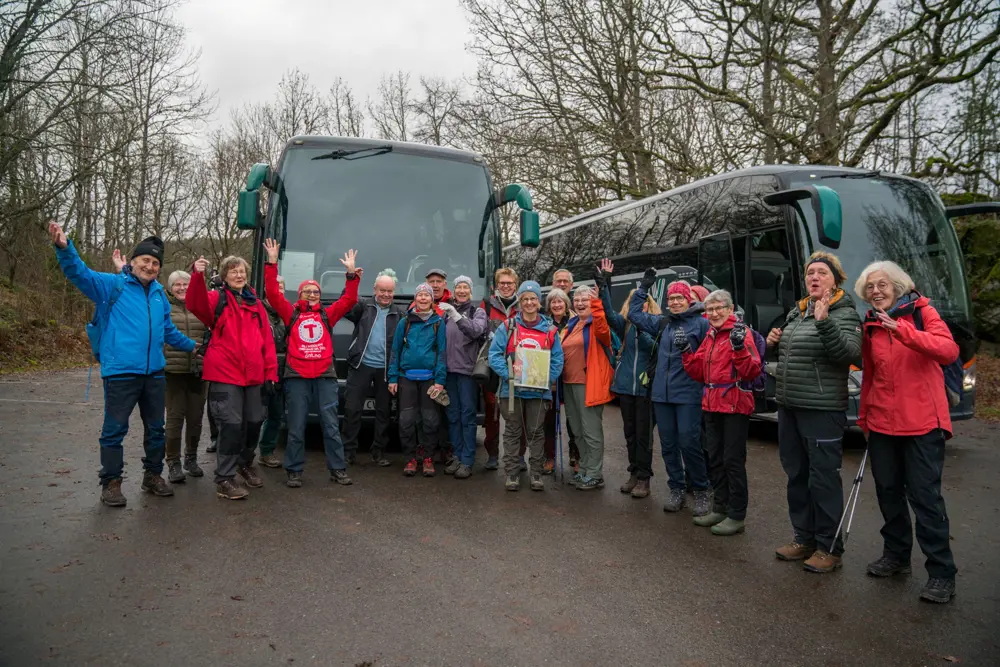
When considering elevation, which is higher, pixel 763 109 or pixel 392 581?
pixel 763 109

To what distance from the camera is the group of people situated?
4.27 meters

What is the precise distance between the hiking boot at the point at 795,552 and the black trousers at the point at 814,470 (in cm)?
3

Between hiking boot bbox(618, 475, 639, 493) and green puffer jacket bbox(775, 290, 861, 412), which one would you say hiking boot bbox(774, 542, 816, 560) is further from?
hiking boot bbox(618, 475, 639, 493)

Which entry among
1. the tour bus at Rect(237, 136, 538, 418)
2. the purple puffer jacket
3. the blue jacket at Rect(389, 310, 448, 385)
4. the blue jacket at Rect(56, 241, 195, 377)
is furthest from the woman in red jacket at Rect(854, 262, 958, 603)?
the blue jacket at Rect(56, 241, 195, 377)

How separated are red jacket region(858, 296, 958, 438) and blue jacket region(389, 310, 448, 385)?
380cm

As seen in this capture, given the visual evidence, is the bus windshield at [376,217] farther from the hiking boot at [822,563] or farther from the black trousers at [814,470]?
the hiking boot at [822,563]

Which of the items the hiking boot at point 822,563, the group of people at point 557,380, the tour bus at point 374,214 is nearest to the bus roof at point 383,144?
the tour bus at point 374,214

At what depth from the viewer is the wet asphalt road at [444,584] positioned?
332cm

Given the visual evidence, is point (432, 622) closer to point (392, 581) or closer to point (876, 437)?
point (392, 581)

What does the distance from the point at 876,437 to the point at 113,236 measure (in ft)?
90.9

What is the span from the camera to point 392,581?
4121mm

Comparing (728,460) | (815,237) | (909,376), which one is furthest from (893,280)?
(815,237)

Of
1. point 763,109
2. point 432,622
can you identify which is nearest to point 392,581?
point 432,622

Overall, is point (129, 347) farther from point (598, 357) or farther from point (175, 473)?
point (598, 357)
